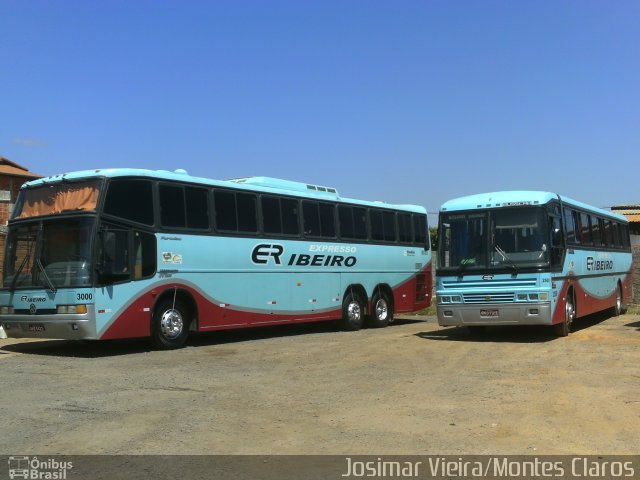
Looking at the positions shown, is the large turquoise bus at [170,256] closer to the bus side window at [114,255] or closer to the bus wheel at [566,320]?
the bus side window at [114,255]

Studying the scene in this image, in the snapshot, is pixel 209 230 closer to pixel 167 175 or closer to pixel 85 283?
pixel 167 175

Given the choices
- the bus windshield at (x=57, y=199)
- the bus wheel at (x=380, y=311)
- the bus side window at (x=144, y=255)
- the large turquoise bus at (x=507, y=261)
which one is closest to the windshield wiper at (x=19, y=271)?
the bus windshield at (x=57, y=199)

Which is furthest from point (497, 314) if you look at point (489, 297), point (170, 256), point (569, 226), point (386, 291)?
point (170, 256)

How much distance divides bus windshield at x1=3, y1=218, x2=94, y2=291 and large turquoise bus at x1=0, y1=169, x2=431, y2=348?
2 cm

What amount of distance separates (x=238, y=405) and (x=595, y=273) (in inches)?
507

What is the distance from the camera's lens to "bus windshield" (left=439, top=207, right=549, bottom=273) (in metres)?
13.4

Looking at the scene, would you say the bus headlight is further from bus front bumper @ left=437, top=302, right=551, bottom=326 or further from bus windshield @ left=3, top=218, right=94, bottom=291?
bus front bumper @ left=437, top=302, right=551, bottom=326

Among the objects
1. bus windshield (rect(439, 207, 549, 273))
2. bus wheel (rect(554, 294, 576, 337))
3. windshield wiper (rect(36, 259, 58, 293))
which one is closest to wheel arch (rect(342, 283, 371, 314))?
bus windshield (rect(439, 207, 549, 273))

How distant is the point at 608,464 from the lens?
529 cm

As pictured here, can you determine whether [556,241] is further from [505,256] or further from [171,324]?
[171,324]

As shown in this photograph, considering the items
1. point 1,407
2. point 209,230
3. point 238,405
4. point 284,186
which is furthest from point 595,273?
point 1,407

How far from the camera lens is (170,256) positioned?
12.9 m

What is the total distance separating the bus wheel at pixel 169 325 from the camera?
1282cm

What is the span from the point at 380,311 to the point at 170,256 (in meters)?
8.28
